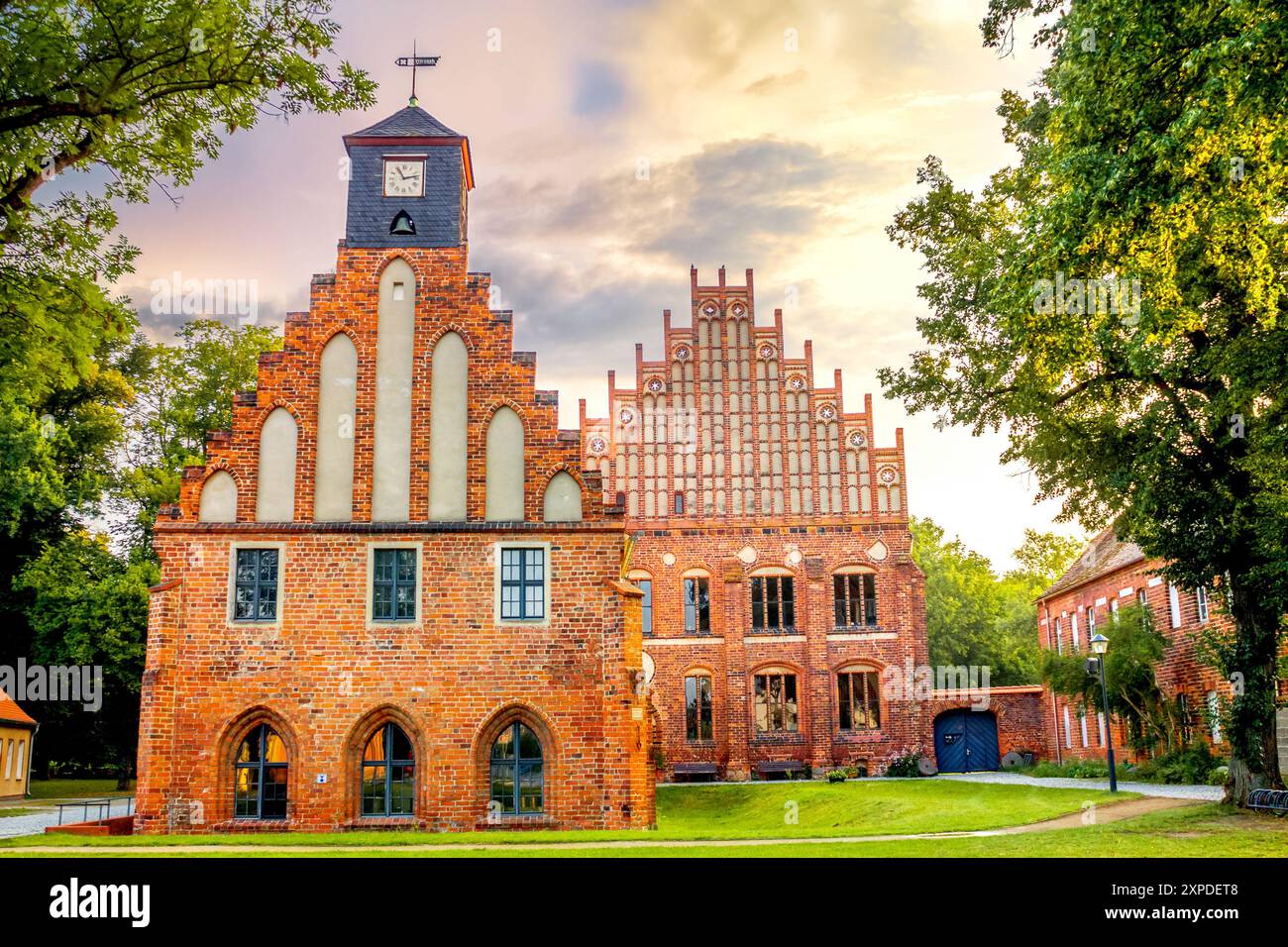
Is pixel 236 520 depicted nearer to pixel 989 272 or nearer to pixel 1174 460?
pixel 989 272

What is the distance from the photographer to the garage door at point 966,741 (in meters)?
41.2

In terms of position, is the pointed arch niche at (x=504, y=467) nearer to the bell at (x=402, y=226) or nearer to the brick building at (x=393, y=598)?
the brick building at (x=393, y=598)

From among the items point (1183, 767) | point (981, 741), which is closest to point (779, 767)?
point (981, 741)

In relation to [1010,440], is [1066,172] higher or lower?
higher

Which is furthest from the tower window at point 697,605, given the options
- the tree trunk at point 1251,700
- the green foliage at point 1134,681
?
the tree trunk at point 1251,700

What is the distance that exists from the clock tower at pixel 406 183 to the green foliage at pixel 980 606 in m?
41.3

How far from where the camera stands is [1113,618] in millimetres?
33750

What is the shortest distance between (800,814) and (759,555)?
41.7 ft

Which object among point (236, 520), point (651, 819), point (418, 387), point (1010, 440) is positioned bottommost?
point (651, 819)

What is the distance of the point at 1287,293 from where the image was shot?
14.5 meters

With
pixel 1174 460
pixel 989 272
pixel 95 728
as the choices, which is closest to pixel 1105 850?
pixel 1174 460

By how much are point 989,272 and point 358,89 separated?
11.2m

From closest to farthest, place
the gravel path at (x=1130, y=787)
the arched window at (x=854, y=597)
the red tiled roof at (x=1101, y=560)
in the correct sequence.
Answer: the gravel path at (x=1130, y=787) < the red tiled roof at (x=1101, y=560) < the arched window at (x=854, y=597)

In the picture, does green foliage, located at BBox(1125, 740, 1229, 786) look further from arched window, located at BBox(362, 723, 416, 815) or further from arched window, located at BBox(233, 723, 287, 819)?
arched window, located at BBox(233, 723, 287, 819)
